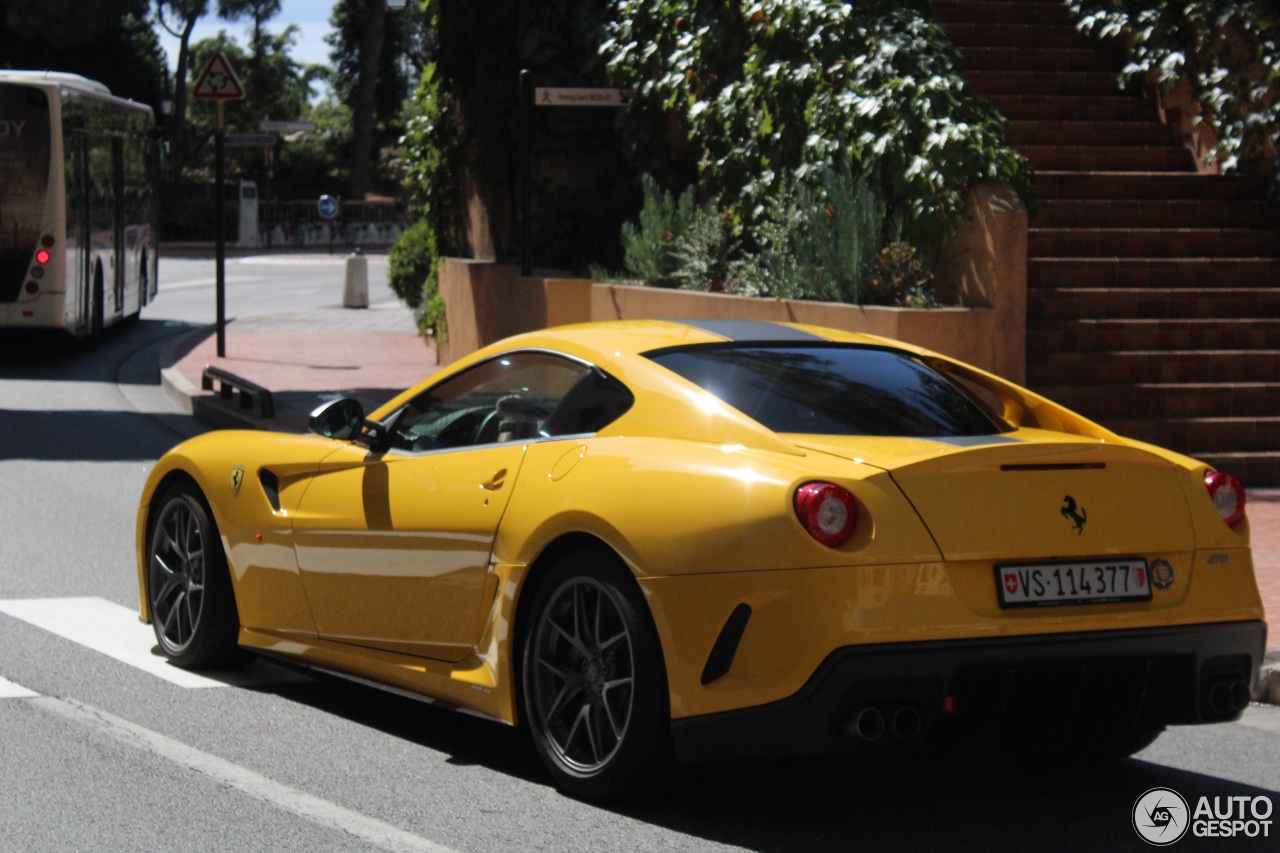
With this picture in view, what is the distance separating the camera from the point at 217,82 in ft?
67.4

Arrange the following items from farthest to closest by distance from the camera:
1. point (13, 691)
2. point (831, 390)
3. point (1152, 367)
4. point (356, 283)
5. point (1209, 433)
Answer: point (356, 283) < point (1152, 367) < point (1209, 433) < point (13, 691) < point (831, 390)

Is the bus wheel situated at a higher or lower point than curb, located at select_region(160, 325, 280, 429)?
higher

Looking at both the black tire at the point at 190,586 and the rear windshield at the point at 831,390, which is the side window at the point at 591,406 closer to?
the rear windshield at the point at 831,390

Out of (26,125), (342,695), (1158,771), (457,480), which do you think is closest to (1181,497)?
(1158,771)

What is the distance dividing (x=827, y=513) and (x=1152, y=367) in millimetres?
8831

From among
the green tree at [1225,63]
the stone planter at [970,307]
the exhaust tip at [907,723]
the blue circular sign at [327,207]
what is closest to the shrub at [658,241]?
the stone planter at [970,307]

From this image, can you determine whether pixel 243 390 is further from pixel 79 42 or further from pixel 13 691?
pixel 79 42

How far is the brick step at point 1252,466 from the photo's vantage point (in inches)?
480

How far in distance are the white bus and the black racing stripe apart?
639 inches

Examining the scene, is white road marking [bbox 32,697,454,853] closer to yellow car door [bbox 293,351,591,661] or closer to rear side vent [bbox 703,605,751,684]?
yellow car door [bbox 293,351,591,661]

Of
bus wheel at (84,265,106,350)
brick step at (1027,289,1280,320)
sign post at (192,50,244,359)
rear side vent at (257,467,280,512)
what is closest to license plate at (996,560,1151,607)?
rear side vent at (257,467,280,512)

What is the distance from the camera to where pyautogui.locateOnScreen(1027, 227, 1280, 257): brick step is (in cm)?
1423

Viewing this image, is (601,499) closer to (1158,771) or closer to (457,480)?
→ (457,480)

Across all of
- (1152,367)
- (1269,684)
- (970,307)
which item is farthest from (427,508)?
(1152,367)
